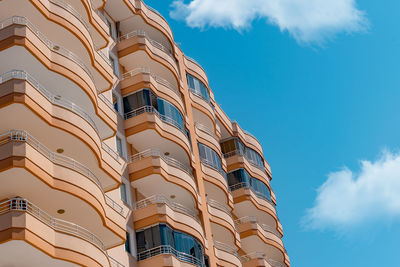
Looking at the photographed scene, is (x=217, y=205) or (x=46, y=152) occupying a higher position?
(x=217, y=205)

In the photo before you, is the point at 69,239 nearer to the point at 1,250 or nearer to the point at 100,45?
the point at 1,250

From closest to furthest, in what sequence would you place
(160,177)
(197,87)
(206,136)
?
(160,177), (206,136), (197,87)

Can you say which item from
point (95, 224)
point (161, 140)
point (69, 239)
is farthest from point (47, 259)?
point (161, 140)

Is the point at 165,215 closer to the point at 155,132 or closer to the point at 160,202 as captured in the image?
the point at 160,202

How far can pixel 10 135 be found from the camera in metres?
29.5

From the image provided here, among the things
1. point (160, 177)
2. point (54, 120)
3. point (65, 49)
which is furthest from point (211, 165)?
point (54, 120)

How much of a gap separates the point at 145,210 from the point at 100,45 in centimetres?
1059

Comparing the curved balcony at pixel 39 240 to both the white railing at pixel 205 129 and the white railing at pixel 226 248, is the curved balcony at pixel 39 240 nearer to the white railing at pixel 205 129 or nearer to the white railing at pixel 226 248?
the white railing at pixel 226 248

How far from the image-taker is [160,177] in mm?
40219

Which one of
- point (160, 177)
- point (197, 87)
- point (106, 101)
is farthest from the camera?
point (197, 87)

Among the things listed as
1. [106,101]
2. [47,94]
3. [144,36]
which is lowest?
[47,94]

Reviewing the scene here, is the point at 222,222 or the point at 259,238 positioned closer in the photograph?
the point at 222,222

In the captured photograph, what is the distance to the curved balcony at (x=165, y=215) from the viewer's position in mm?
37844

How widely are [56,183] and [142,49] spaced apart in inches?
706
